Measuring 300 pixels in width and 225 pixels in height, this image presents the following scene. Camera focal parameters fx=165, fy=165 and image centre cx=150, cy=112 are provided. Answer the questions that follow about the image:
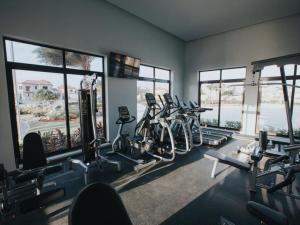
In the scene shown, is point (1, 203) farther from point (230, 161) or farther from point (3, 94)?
point (230, 161)

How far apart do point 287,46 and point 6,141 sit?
7.48 m

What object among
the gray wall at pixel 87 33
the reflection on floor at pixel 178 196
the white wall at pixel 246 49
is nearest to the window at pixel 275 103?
the white wall at pixel 246 49

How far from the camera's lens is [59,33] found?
348 centimetres

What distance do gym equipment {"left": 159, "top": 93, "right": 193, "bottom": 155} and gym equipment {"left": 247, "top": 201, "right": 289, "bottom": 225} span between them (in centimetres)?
269

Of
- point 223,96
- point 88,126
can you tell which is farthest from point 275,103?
point 88,126

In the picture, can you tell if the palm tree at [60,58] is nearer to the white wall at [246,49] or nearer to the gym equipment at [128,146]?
the gym equipment at [128,146]

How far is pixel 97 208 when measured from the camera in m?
1.00

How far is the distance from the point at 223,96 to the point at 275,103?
165cm

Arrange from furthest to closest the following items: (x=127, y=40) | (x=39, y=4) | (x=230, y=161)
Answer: (x=127, y=40) < (x=39, y=4) < (x=230, y=161)

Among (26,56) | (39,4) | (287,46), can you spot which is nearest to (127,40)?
(39,4)

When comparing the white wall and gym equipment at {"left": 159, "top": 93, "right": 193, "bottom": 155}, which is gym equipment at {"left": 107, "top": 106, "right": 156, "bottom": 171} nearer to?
gym equipment at {"left": 159, "top": 93, "right": 193, "bottom": 155}

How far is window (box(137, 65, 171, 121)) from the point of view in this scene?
5.68 metres

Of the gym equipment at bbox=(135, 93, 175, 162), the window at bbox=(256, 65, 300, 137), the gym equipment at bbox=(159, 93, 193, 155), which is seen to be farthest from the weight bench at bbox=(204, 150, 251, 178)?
the window at bbox=(256, 65, 300, 137)

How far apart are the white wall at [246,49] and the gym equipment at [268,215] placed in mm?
5214
